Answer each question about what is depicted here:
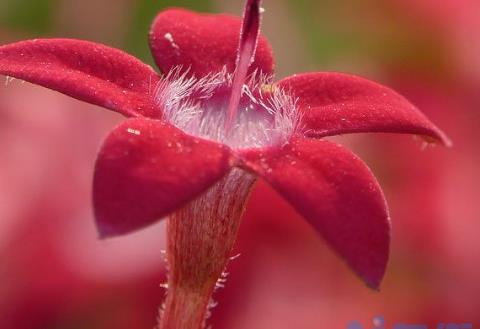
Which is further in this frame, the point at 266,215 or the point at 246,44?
the point at 266,215

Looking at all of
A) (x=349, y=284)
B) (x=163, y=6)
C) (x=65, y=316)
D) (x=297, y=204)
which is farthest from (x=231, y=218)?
(x=163, y=6)

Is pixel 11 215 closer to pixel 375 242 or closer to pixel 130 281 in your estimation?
pixel 130 281

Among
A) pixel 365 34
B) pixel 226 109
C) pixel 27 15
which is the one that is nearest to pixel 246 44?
pixel 226 109

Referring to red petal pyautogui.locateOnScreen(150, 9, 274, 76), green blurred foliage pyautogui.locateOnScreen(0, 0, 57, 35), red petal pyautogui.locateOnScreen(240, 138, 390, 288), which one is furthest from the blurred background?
red petal pyautogui.locateOnScreen(240, 138, 390, 288)

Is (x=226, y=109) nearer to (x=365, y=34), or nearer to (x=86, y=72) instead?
(x=86, y=72)

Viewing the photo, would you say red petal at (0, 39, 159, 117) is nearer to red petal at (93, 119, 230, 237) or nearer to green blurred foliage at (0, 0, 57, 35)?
Answer: red petal at (93, 119, 230, 237)

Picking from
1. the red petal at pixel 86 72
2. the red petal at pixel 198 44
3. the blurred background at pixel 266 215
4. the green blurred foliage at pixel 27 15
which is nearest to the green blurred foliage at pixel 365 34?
the blurred background at pixel 266 215
